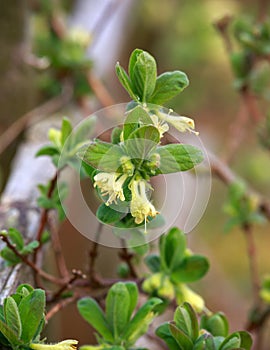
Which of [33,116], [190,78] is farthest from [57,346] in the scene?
[190,78]

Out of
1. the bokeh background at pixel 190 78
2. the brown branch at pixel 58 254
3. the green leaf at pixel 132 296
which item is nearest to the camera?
the green leaf at pixel 132 296

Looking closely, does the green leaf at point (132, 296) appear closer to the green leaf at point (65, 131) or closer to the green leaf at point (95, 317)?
the green leaf at point (95, 317)

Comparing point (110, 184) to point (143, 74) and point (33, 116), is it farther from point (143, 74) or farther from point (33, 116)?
point (33, 116)

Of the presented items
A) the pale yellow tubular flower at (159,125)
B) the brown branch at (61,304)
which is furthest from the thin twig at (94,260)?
the pale yellow tubular flower at (159,125)

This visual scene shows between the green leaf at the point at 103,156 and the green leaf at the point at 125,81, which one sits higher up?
the green leaf at the point at 125,81

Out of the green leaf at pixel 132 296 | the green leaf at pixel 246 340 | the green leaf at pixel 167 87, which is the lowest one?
the green leaf at pixel 246 340

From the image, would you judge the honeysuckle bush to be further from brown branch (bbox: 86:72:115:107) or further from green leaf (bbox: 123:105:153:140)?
brown branch (bbox: 86:72:115:107)

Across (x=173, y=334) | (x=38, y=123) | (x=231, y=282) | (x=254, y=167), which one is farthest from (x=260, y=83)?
(x=231, y=282)

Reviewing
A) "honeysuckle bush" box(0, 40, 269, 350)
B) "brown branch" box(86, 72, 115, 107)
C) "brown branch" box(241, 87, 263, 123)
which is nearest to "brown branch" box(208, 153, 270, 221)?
"brown branch" box(241, 87, 263, 123)
